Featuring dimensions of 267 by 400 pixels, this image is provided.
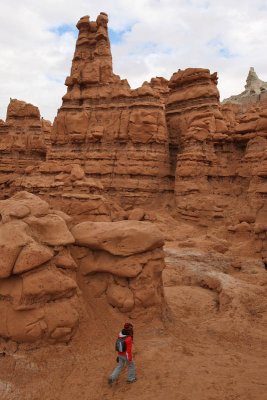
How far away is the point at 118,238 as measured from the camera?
880 centimetres

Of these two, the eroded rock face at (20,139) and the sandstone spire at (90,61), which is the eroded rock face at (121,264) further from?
the eroded rock face at (20,139)

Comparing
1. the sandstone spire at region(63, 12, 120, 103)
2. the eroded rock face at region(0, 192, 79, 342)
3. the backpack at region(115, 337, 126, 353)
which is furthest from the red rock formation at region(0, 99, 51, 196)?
the backpack at region(115, 337, 126, 353)

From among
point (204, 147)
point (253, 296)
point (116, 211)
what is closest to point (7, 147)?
point (116, 211)

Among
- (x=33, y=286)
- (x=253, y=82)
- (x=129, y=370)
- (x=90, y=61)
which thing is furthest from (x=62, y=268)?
(x=253, y=82)

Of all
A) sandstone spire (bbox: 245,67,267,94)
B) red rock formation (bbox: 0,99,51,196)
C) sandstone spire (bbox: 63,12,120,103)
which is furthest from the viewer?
sandstone spire (bbox: 245,67,267,94)

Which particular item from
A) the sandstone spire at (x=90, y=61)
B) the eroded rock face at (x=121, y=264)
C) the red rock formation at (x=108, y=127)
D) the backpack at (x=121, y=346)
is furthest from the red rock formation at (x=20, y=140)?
the backpack at (x=121, y=346)

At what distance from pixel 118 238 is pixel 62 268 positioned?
162 centimetres

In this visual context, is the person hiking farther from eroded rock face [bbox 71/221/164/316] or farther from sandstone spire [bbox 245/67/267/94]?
sandstone spire [bbox 245/67/267/94]

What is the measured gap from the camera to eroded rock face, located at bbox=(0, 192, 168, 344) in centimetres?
716

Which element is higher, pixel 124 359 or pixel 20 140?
pixel 20 140

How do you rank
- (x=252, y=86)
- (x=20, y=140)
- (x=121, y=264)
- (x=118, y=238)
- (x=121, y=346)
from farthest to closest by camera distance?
(x=252, y=86)
(x=20, y=140)
(x=118, y=238)
(x=121, y=264)
(x=121, y=346)

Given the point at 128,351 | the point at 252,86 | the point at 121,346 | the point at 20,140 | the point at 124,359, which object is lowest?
the point at 124,359

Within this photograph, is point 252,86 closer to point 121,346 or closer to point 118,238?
point 118,238

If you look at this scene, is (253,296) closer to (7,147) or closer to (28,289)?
(28,289)
